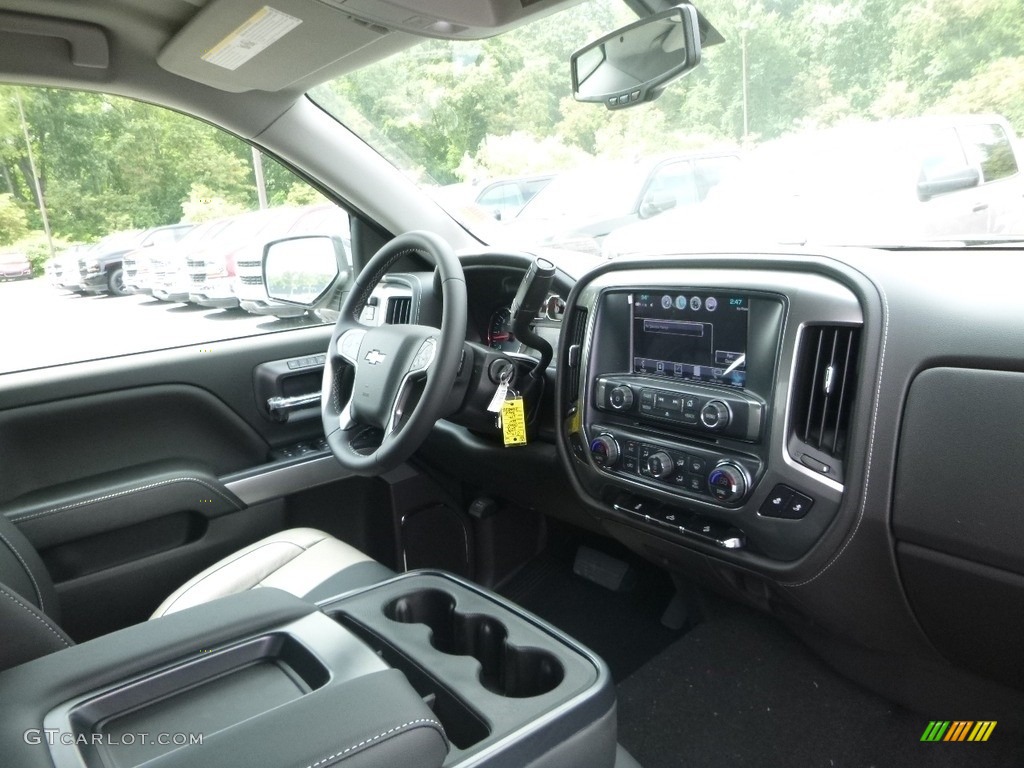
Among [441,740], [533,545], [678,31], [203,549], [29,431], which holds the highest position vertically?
[678,31]

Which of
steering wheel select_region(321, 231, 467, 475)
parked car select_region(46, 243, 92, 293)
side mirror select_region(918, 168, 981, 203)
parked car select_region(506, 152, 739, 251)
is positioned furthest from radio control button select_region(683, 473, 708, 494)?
parked car select_region(46, 243, 92, 293)

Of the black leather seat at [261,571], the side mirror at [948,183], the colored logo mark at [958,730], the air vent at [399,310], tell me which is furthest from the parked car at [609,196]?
the colored logo mark at [958,730]

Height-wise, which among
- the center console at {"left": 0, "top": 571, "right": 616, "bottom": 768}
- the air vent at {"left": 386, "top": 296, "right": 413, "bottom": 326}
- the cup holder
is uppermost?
the air vent at {"left": 386, "top": 296, "right": 413, "bottom": 326}

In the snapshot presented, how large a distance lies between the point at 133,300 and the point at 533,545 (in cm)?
160

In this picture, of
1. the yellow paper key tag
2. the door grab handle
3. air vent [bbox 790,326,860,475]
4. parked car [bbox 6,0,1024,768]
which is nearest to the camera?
parked car [bbox 6,0,1024,768]

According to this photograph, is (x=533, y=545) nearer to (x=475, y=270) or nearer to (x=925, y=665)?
(x=475, y=270)

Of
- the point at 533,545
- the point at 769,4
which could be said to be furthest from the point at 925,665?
the point at 769,4

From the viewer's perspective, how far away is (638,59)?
1812 mm

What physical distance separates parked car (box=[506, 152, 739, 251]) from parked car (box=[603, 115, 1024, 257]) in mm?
178

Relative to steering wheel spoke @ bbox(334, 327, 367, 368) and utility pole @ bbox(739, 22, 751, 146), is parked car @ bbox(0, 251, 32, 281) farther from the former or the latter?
utility pole @ bbox(739, 22, 751, 146)

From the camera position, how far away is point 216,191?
8.27ft

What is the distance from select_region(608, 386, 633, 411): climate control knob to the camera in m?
1.74

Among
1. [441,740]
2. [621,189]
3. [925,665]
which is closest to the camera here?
[441,740]

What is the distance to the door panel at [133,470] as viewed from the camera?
6.97 feet
